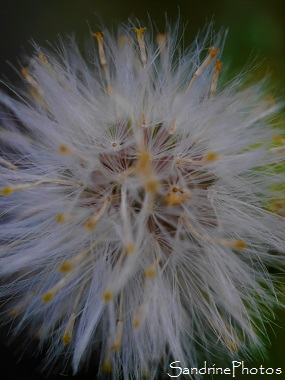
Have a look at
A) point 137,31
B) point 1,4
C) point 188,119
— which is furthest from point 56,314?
point 1,4

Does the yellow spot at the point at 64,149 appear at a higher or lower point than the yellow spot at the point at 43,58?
lower

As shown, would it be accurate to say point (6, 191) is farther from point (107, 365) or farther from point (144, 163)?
point (107, 365)

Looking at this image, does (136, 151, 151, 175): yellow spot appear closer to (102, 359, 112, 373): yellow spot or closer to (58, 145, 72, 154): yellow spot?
(58, 145, 72, 154): yellow spot

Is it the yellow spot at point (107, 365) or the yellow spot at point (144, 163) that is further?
the yellow spot at point (107, 365)

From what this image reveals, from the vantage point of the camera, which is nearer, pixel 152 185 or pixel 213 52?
pixel 152 185

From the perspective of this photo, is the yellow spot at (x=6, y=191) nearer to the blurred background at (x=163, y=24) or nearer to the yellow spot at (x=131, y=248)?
the yellow spot at (x=131, y=248)

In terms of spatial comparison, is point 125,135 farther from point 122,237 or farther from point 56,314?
point 56,314

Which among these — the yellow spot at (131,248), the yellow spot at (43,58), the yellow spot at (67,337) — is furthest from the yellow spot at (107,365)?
the yellow spot at (43,58)

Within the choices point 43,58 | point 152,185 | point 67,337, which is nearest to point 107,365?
point 67,337

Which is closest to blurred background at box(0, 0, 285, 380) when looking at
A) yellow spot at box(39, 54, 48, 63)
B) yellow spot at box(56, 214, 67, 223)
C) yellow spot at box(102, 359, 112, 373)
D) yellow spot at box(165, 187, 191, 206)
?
yellow spot at box(39, 54, 48, 63)
